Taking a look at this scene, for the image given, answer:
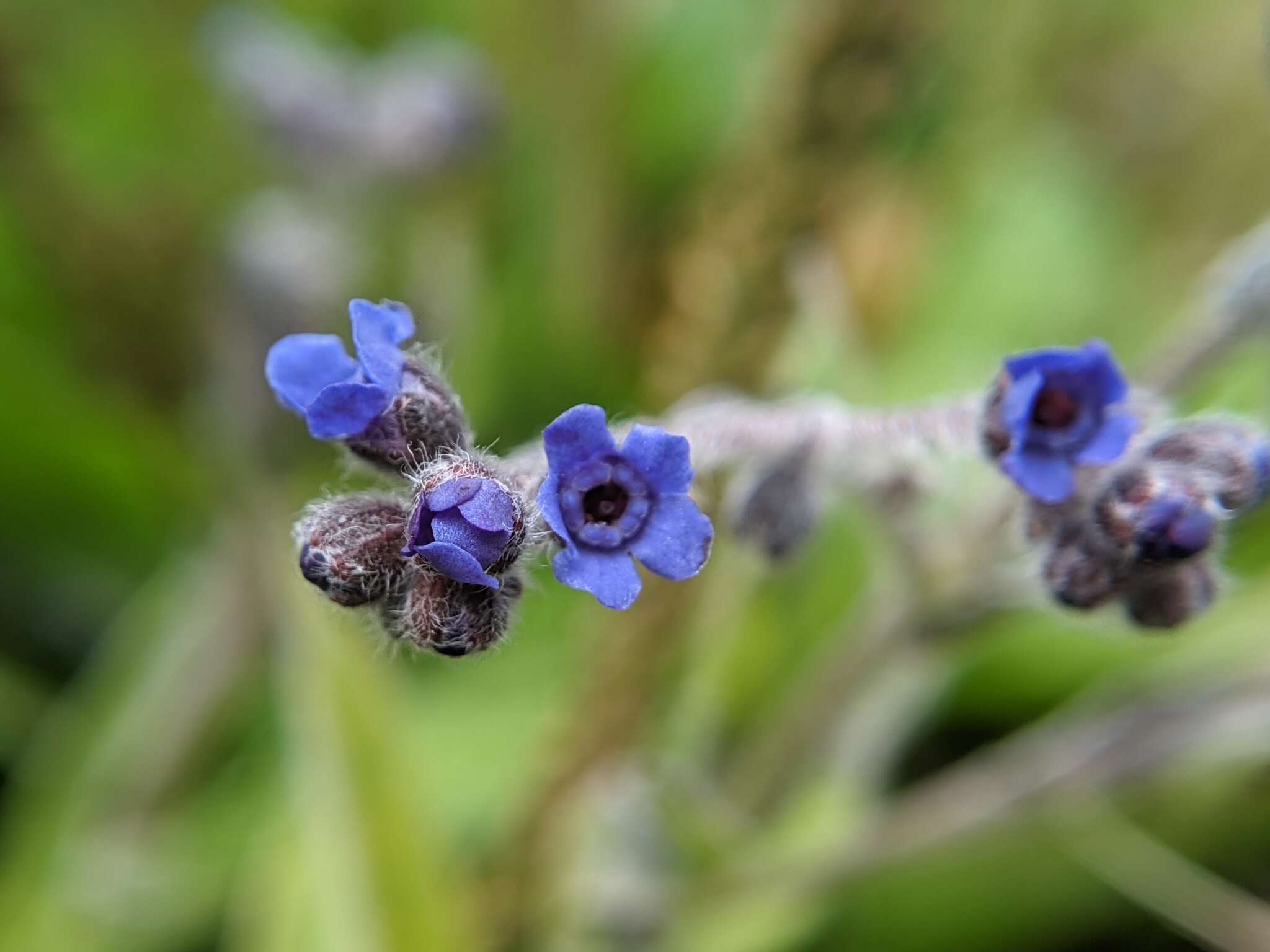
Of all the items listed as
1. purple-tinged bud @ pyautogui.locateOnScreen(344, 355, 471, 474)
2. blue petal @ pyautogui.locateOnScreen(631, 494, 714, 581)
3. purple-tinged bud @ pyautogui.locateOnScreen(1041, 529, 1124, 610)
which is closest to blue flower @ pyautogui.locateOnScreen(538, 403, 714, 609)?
blue petal @ pyautogui.locateOnScreen(631, 494, 714, 581)

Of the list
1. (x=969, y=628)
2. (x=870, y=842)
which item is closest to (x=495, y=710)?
(x=870, y=842)

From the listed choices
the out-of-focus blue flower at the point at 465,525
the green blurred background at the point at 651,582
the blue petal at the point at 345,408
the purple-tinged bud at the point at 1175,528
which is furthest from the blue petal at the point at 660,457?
the purple-tinged bud at the point at 1175,528

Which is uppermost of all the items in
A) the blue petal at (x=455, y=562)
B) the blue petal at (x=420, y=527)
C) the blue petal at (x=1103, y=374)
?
the blue petal at (x=1103, y=374)

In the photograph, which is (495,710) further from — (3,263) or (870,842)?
(3,263)

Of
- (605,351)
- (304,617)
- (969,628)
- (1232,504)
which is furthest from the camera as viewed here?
(605,351)

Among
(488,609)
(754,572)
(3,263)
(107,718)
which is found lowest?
(488,609)

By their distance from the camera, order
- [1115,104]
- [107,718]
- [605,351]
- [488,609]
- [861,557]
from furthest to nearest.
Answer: [1115,104] < [605,351] < [107,718] < [861,557] < [488,609]

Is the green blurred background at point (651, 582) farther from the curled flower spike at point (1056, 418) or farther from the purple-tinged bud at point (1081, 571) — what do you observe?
the curled flower spike at point (1056, 418)
